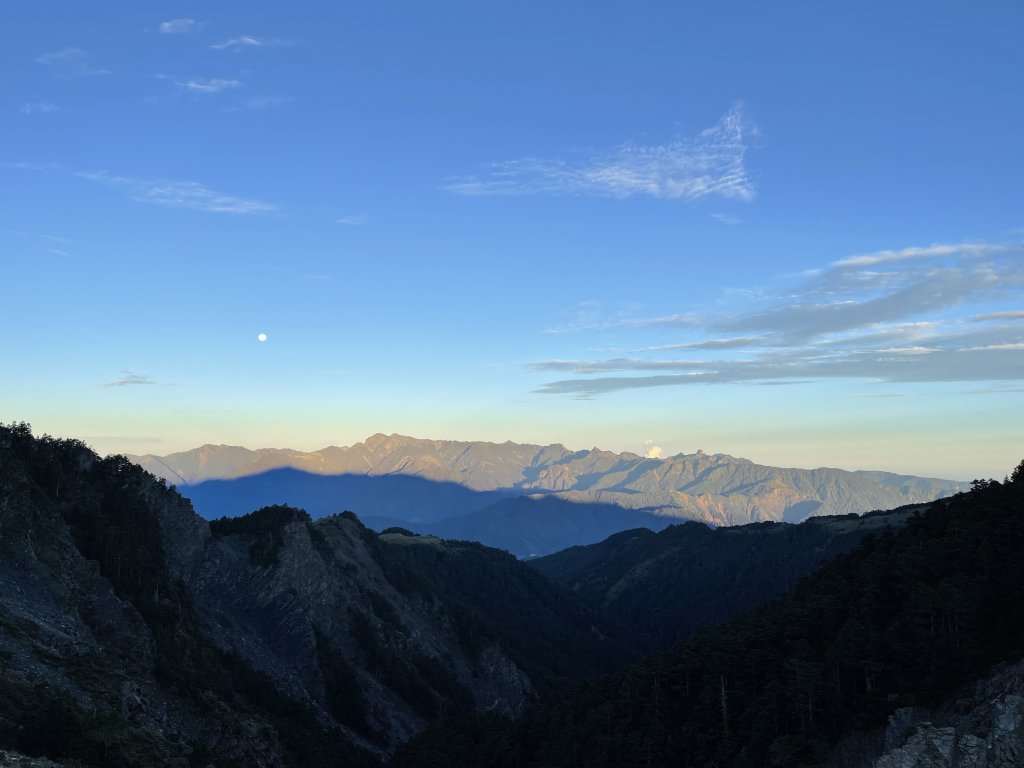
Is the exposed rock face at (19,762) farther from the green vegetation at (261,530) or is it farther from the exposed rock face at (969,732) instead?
the green vegetation at (261,530)

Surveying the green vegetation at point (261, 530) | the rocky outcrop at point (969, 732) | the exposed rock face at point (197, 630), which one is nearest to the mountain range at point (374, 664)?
the rocky outcrop at point (969, 732)

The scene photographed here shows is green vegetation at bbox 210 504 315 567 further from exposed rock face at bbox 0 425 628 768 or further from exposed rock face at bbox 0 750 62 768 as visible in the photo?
exposed rock face at bbox 0 750 62 768

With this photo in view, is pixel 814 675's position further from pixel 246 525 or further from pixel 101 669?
pixel 246 525

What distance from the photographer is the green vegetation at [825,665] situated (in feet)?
194

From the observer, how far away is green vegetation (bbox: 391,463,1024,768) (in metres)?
59.0

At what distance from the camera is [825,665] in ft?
214

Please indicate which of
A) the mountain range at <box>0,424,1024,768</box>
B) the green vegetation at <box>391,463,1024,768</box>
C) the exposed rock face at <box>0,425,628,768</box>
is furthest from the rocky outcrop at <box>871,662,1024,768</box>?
the exposed rock face at <box>0,425,628,768</box>

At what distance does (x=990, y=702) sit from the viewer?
1932 inches

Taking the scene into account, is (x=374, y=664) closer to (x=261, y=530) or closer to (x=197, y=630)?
(x=261, y=530)

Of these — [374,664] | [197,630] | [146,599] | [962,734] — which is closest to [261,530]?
[374,664]

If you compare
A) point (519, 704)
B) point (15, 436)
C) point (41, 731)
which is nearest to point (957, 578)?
point (41, 731)

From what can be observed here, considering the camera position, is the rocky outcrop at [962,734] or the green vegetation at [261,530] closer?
the rocky outcrop at [962,734]

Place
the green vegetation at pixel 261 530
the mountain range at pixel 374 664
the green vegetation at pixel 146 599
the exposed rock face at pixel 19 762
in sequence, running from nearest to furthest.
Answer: the exposed rock face at pixel 19 762
the mountain range at pixel 374 664
the green vegetation at pixel 146 599
the green vegetation at pixel 261 530

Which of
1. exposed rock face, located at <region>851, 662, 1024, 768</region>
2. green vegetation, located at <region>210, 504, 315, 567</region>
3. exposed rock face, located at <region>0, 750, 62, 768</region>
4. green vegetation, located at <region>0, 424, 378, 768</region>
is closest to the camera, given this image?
exposed rock face, located at <region>0, 750, 62, 768</region>
